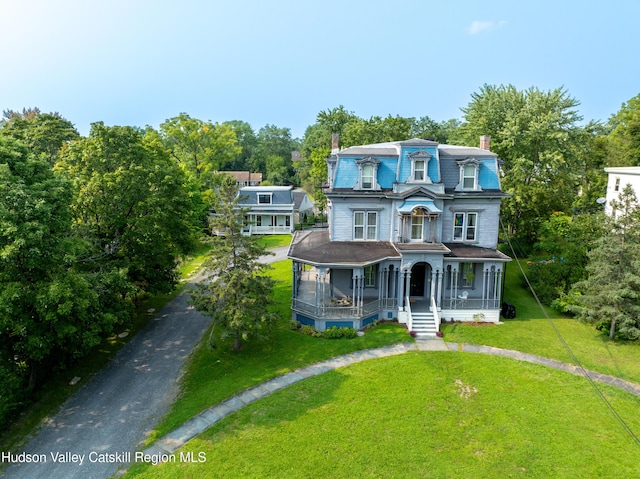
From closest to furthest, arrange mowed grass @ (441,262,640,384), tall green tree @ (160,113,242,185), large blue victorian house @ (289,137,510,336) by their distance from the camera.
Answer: mowed grass @ (441,262,640,384) → large blue victorian house @ (289,137,510,336) → tall green tree @ (160,113,242,185)

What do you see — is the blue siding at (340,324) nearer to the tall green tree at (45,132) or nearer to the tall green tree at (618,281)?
the tall green tree at (618,281)

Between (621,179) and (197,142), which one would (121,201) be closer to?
(197,142)

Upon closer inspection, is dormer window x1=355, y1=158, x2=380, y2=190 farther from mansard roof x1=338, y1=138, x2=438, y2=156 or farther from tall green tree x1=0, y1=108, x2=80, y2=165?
tall green tree x1=0, y1=108, x2=80, y2=165

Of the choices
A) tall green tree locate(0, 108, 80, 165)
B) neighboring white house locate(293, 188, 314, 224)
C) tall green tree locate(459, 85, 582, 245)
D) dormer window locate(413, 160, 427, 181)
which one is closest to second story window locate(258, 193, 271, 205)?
neighboring white house locate(293, 188, 314, 224)

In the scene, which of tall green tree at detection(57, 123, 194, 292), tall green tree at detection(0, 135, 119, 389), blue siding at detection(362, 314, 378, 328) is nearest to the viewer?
tall green tree at detection(0, 135, 119, 389)

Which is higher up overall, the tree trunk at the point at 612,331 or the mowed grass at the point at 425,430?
the tree trunk at the point at 612,331

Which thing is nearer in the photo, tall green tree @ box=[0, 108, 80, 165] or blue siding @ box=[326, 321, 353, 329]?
blue siding @ box=[326, 321, 353, 329]

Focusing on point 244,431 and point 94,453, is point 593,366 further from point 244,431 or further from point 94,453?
point 94,453

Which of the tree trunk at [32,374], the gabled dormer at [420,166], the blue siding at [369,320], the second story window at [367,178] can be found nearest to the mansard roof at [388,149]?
the gabled dormer at [420,166]
